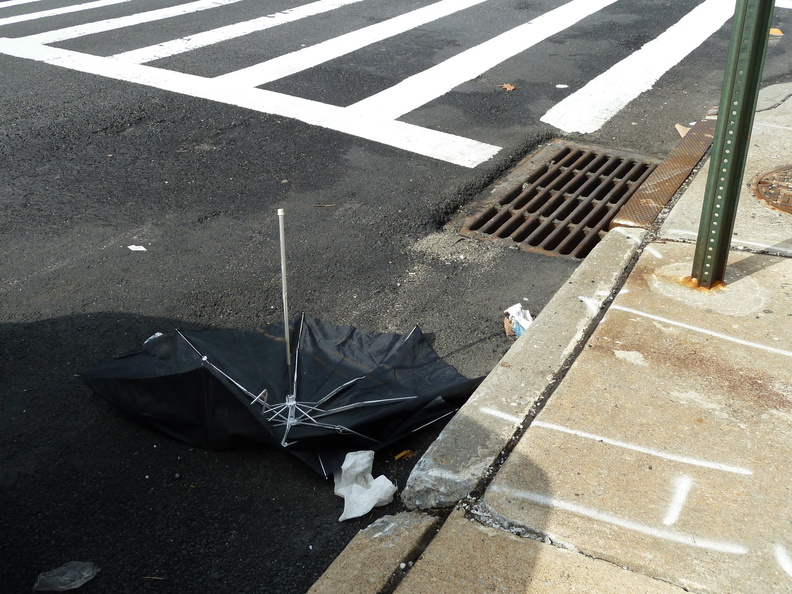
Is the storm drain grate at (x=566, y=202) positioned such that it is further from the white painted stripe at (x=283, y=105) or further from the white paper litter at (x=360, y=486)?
the white paper litter at (x=360, y=486)

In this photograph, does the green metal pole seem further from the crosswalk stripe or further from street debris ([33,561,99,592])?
the crosswalk stripe

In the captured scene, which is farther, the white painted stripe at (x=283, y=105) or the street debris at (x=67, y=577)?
the white painted stripe at (x=283, y=105)

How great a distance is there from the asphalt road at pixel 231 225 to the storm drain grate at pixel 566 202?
226 mm

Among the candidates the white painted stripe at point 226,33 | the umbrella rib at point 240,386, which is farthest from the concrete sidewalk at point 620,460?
the white painted stripe at point 226,33

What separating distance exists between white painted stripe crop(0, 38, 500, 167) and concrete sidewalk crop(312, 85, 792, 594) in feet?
8.98

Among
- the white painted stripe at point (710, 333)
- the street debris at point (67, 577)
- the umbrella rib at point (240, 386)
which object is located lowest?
the white painted stripe at point (710, 333)

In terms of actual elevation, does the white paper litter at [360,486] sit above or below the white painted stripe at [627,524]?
below

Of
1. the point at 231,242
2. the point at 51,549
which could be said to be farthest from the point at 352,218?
the point at 51,549

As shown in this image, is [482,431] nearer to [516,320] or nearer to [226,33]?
[516,320]

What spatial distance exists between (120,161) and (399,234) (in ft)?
8.58

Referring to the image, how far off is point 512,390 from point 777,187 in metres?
3.21

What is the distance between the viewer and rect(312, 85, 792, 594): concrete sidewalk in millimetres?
2756

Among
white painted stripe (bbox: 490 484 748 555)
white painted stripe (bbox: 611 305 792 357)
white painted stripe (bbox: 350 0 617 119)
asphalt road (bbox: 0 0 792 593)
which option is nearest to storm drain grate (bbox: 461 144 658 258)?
asphalt road (bbox: 0 0 792 593)

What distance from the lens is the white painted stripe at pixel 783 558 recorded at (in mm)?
2704
